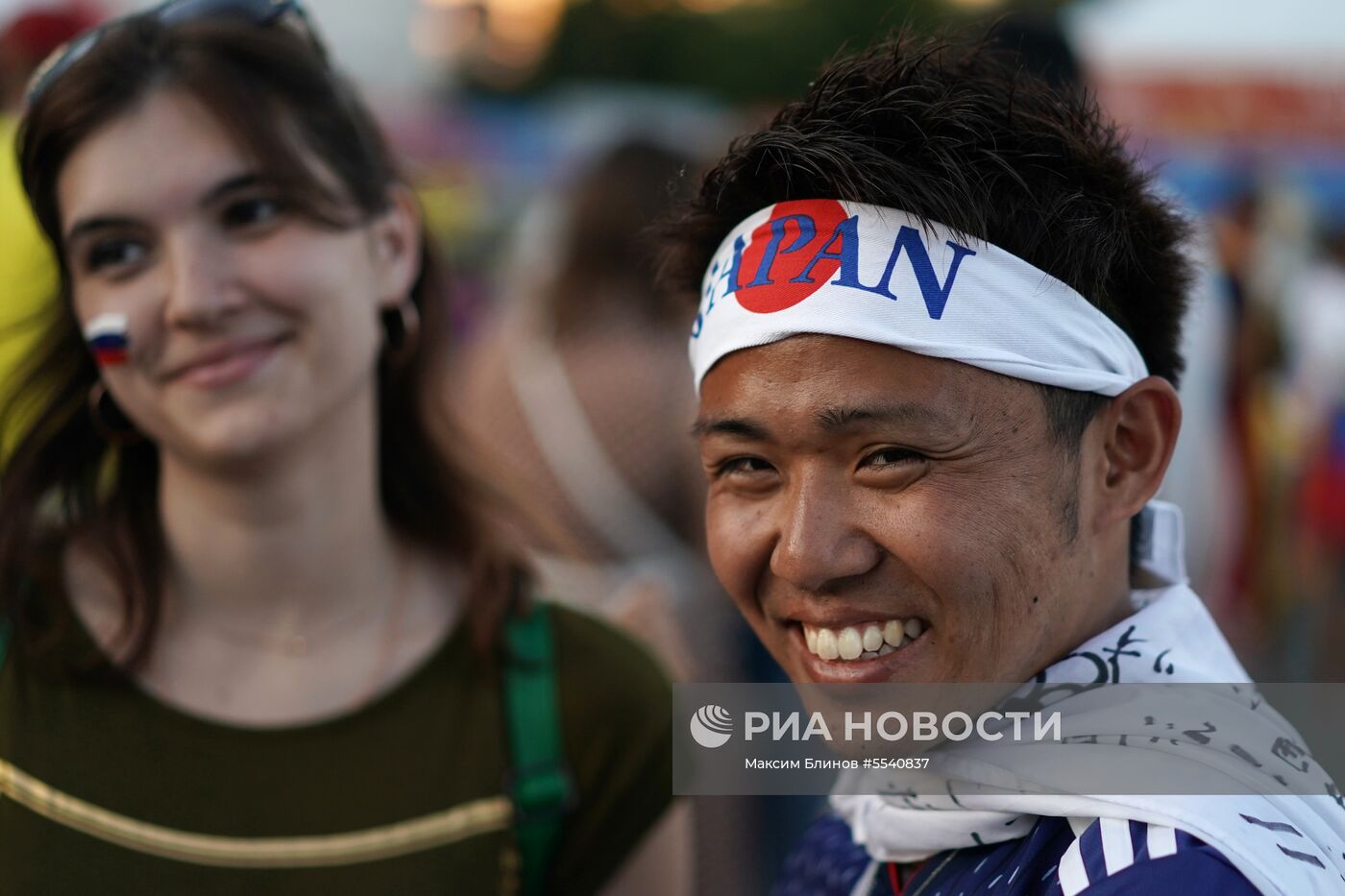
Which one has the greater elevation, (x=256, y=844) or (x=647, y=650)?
(x=647, y=650)

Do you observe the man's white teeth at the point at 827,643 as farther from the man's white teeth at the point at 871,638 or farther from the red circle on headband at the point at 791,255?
the red circle on headband at the point at 791,255

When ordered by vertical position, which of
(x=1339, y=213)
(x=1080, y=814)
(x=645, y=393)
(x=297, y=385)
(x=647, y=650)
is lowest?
(x=1080, y=814)

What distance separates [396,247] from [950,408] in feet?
4.34

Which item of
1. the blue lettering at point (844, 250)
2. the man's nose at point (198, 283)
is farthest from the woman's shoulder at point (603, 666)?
the blue lettering at point (844, 250)

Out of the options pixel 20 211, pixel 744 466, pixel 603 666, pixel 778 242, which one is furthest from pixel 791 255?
pixel 20 211

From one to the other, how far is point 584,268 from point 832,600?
2184 millimetres

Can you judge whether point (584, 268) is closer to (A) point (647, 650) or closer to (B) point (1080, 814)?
(A) point (647, 650)

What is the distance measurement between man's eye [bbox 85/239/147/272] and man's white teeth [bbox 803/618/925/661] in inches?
51.3

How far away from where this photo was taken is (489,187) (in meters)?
18.2

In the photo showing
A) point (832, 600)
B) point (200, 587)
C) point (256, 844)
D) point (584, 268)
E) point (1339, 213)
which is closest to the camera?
point (832, 600)

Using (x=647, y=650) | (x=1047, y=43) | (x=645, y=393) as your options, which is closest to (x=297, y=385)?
(x=647, y=650)

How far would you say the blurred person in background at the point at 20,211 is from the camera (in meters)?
2.70

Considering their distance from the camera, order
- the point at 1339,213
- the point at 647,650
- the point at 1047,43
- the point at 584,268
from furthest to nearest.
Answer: the point at 1339,213 < the point at 584,268 < the point at 1047,43 < the point at 647,650

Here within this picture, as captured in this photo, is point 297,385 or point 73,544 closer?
point 297,385
